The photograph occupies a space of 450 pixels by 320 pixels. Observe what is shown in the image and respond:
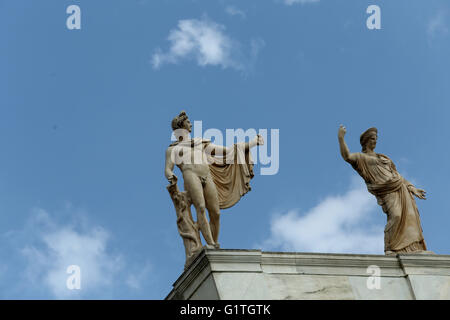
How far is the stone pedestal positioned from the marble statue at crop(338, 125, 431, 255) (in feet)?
2.48

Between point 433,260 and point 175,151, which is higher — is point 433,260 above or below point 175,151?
below

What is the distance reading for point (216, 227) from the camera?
2055 cm

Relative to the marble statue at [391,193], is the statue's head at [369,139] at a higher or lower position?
higher

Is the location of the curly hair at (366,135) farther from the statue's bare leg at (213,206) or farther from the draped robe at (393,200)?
the statue's bare leg at (213,206)

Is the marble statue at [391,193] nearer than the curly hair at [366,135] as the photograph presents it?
Yes

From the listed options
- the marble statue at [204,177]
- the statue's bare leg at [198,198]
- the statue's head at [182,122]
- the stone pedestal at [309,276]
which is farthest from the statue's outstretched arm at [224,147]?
the stone pedestal at [309,276]

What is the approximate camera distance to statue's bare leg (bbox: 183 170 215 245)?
20203 millimetres

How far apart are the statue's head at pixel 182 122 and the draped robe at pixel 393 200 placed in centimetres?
403

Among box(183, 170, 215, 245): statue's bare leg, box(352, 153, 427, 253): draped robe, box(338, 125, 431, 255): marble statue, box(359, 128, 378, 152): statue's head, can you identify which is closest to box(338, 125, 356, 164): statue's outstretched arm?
box(338, 125, 431, 255): marble statue

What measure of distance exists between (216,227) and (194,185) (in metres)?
1.09

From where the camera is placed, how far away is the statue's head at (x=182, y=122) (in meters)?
21.3
